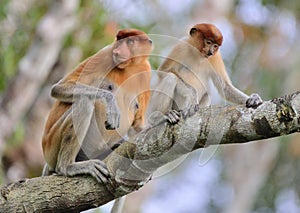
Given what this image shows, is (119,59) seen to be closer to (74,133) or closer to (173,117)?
(74,133)

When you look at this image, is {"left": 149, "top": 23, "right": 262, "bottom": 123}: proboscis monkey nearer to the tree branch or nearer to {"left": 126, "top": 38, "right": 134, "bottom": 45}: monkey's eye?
{"left": 126, "top": 38, "right": 134, "bottom": 45}: monkey's eye

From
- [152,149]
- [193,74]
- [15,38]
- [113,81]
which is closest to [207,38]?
[193,74]

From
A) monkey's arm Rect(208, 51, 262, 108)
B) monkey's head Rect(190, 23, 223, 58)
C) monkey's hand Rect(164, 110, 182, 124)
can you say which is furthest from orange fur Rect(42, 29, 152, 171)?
monkey's hand Rect(164, 110, 182, 124)

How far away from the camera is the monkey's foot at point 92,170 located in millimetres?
3339

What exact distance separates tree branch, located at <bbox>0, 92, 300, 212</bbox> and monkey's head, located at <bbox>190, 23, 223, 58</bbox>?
3.52 ft

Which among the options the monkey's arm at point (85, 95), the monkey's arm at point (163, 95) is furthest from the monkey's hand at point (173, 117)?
the monkey's arm at point (163, 95)

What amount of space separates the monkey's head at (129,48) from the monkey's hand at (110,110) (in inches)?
9.9

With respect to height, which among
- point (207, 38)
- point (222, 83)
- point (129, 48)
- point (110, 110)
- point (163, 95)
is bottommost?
point (222, 83)

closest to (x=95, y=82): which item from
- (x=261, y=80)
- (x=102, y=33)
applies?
(x=102, y=33)

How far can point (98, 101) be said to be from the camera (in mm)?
4035

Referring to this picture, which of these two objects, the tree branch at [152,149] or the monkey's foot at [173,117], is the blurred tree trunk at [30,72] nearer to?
the tree branch at [152,149]

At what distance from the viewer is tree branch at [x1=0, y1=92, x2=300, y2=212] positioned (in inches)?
111

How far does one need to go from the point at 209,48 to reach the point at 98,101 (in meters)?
0.80

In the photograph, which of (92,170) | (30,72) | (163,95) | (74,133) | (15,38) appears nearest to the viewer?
(92,170)
